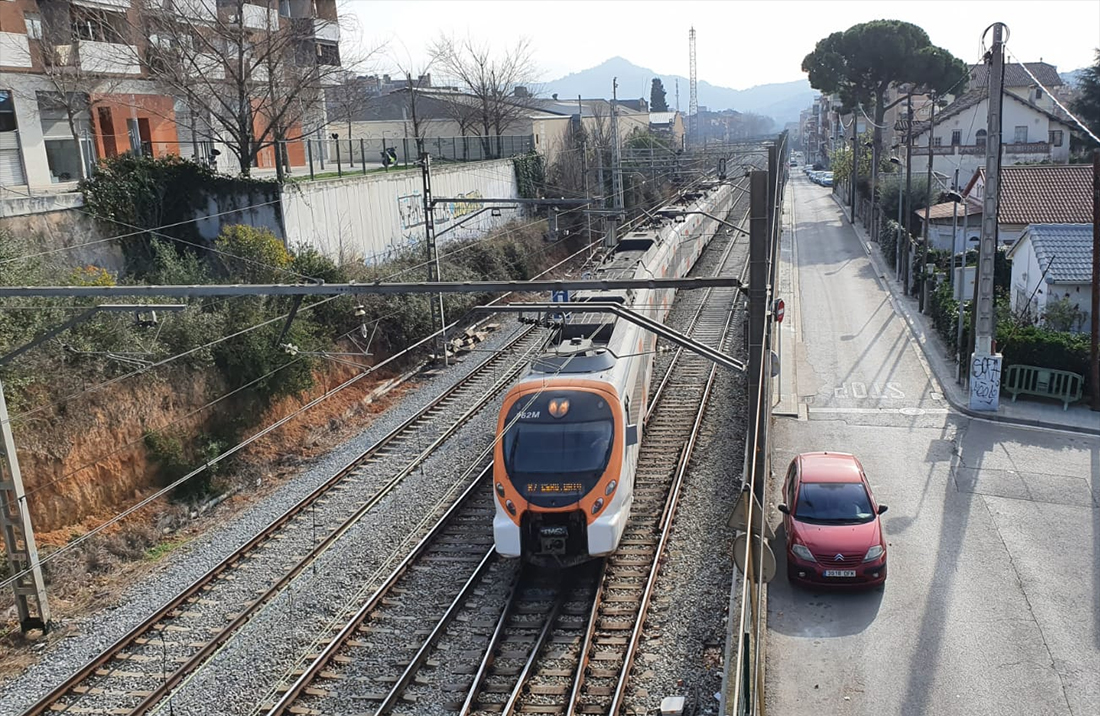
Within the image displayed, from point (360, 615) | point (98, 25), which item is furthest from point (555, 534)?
point (98, 25)

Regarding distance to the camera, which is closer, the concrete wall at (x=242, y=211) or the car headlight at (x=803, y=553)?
the car headlight at (x=803, y=553)

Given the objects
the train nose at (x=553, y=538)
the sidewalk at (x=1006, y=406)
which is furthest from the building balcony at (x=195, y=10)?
the sidewalk at (x=1006, y=406)

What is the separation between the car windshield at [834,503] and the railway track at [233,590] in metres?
6.22

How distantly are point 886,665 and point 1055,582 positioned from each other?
3541mm

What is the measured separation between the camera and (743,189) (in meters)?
57.0

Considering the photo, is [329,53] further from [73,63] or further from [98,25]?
[73,63]

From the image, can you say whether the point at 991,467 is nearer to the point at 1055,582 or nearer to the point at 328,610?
the point at 1055,582

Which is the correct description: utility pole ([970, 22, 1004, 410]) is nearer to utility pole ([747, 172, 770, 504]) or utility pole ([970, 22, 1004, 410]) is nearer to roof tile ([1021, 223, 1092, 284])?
roof tile ([1021, 223, 1092, 284])

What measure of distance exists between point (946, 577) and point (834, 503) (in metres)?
1.78

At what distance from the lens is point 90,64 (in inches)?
1017

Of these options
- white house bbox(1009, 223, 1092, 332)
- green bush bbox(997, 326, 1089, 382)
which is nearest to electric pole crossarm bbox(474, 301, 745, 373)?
green bush bbox(997, 326, 1089, 382)

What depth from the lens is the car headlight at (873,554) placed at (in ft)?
38.4

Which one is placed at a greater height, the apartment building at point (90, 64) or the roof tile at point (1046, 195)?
the apartment building at point (90, 64)

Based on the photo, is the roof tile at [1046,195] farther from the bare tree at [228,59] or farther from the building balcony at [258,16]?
the building balcony at [258,16]
